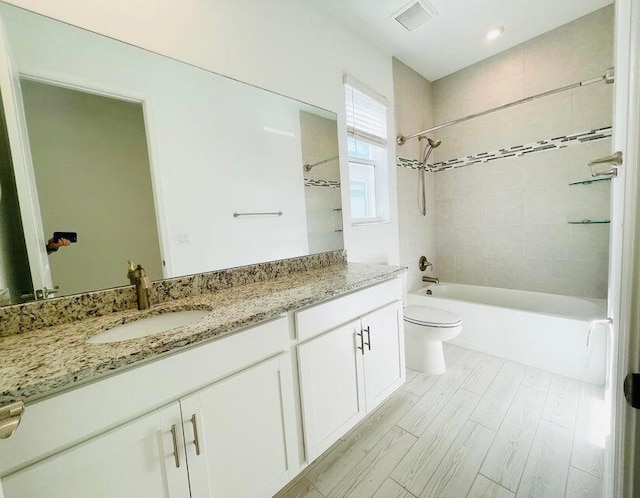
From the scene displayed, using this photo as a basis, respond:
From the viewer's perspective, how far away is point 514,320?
2045mm

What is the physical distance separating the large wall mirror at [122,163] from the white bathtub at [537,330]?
1.85m

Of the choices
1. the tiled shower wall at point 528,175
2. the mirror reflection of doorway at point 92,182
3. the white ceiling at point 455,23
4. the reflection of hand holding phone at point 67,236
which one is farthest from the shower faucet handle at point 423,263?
the reflection of hand holding phone at point 67,236

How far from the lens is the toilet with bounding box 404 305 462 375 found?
1.86 m

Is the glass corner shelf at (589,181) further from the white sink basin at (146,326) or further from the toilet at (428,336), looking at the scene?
the white sink basin at (146,326)

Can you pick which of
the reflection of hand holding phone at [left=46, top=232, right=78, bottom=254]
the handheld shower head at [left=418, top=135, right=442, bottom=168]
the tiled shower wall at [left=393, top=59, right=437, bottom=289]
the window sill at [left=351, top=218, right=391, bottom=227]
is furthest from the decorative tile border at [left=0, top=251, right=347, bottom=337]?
the handheld shower head at [left=418, top=135, right=442, bottom=168]

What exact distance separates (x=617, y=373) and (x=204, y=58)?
1.79 m

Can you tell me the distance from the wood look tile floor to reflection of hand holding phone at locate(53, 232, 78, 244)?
4.54 ft

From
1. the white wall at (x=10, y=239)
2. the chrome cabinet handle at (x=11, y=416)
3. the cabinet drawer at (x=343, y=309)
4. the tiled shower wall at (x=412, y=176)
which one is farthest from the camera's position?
the tiled shower wall at (x=412, y=176)

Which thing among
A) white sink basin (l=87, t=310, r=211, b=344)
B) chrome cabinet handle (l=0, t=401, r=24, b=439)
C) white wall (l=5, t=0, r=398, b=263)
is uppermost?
white wall (l=5, t=0, r=398, b=263)

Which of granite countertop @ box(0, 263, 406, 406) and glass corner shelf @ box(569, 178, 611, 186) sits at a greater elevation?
glass corner shelf @ box(569, 178, 611, 186)

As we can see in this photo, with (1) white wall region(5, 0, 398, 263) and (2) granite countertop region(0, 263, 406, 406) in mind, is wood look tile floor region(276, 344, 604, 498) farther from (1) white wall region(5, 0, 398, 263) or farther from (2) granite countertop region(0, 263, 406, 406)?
(1) white wall region(5, 0, 398, 263)

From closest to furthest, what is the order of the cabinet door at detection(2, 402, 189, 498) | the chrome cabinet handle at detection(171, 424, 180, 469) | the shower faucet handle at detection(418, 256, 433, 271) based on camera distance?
the cabinet door at detection(2, 402, 189, 498)
the chrome cabinet handle at detection(171, 424, 180, 469)
the shower faucet handle at detection(418, 256, 433, 271)

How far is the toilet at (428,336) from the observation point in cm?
186

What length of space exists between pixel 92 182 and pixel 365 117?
6.18 ft
